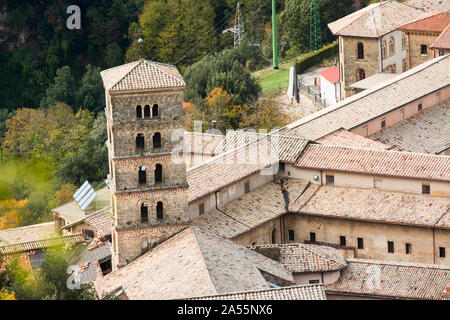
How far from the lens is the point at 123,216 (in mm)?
41500

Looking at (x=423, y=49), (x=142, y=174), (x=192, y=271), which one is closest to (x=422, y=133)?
(x=423, y=49)

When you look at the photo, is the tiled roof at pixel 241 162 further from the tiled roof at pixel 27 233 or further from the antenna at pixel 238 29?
the antenna at pixel 238 29

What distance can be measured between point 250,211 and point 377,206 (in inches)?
212

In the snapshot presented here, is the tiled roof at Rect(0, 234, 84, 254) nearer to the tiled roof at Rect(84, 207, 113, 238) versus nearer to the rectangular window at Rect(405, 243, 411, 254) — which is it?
the tiled roof at Rect(84, 207, 113, 238)

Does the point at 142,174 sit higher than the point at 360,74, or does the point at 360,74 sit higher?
the point at 360,74

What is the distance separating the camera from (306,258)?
42.4m

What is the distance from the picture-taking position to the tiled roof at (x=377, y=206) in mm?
45312

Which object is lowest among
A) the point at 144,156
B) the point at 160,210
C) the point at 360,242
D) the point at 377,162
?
the point at 360,242

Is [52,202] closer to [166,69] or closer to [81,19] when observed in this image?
[166,69]

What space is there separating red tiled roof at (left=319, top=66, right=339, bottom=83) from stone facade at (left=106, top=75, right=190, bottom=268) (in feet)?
95.0

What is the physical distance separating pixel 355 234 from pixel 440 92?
47.3ft

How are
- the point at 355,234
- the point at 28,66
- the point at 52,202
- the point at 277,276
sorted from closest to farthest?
1. the point at 277,276
2. the point at 355,234
3. the point at 52,202
4. the point at 28,66

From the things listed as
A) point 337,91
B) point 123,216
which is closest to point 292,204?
point 123,216

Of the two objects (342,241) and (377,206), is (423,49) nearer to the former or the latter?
(377,206)
